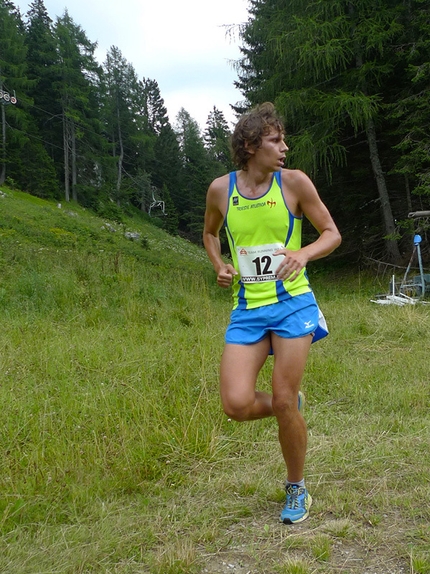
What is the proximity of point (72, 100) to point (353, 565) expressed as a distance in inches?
1859

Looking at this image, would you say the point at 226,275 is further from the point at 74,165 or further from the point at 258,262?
the point at 74,165

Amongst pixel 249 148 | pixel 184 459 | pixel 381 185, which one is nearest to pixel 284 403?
pixel 184 459

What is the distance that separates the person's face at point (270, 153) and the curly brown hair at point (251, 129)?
2 cm

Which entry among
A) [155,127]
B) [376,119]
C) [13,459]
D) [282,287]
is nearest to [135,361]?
[13,459]

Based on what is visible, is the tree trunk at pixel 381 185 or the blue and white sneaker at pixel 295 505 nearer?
the blue and white sneaker at pixel 295 505

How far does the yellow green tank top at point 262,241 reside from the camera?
2.72 meters

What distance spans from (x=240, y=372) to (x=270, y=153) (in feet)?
3.78

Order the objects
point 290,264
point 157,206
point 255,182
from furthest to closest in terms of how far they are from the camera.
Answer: point 157,206 → point 255,182 → point 290,264

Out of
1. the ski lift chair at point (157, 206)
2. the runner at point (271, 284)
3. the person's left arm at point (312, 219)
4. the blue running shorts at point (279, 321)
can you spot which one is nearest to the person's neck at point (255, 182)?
the runner at point (271, 284)

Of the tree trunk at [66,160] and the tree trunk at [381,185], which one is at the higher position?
the tree trunk at [66,160]

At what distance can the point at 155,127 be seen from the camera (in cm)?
6738

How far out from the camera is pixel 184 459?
11.4 ft

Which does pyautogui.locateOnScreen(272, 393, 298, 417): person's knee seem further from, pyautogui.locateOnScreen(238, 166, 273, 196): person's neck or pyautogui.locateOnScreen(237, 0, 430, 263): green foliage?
pyautogui.locateOnScreen(237, 0, 430, 263): green foliage

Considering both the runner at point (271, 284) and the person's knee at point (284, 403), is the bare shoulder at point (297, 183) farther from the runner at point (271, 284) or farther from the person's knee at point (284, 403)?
the person's knee at point (284, 403)
